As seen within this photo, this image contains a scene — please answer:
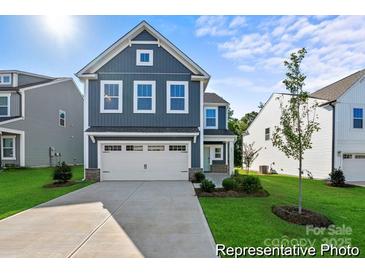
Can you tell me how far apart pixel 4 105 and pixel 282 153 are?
23780 millimetres

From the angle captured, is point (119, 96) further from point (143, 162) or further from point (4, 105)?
point (4, 105)

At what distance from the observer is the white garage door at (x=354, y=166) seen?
15.3m

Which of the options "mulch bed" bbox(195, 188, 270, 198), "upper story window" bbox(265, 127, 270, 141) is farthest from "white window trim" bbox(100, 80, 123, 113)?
"upper story window" bbox(265, 127, 270, 141)

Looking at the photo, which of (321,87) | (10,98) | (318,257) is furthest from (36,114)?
(321,87)

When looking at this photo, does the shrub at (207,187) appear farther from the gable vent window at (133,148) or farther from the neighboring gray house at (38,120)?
the neighboring gray house at (38,120)

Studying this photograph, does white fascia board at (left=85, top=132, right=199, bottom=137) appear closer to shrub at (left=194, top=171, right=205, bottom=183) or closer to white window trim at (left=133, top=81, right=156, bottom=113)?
white window trim at (left=133, top=81, right=156, bottom=113)

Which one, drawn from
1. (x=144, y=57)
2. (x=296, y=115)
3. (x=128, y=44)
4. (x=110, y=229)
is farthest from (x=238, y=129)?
(x=110, y=229)

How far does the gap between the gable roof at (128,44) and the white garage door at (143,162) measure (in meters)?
4.41

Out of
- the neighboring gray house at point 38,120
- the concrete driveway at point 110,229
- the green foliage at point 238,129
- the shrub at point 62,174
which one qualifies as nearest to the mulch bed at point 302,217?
the concrete driveway at point 110,229

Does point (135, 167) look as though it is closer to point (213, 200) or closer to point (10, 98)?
point (213, 200)

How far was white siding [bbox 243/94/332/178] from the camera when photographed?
15586mm

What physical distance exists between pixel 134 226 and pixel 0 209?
4.87 meters

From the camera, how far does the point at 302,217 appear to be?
20.5ft

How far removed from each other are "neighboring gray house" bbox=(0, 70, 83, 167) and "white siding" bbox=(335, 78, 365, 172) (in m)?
23.1
